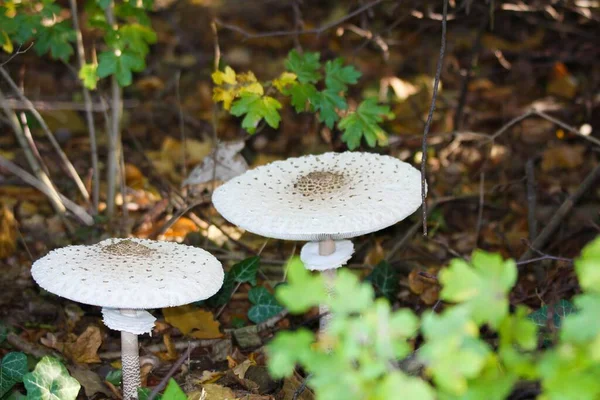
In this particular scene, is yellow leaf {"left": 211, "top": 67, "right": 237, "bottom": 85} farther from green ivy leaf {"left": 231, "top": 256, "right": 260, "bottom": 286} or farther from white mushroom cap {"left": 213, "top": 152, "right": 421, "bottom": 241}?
green ivy leaf {"left": 231, "top": 256, "right": 260, "bottom": 286}

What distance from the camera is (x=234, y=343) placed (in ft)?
12.8

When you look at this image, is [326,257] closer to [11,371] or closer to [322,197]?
[322,197]

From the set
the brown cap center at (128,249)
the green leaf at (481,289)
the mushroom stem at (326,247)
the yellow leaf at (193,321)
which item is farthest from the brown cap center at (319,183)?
the green leaf at (481,289)

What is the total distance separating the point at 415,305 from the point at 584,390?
2.52 meters

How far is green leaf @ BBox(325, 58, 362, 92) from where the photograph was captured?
4.17 metres

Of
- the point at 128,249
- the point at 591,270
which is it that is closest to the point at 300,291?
the point at 591,270

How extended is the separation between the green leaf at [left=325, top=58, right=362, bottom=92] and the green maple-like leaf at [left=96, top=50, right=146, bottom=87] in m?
1.04

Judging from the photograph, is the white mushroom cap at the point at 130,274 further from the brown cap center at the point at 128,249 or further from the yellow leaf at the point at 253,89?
the yellow leaf at the point at 253,89

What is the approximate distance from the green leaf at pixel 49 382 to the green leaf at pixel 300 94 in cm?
178

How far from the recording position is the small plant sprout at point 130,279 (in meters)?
2.86

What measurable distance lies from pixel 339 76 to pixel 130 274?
182 cm

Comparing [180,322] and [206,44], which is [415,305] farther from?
[206,44]

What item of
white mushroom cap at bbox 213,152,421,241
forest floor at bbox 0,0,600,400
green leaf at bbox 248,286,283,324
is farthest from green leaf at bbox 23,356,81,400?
green leaf at bbox 248,286,283,324

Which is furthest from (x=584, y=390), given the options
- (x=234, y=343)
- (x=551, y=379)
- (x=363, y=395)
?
(x=234, y=343)
